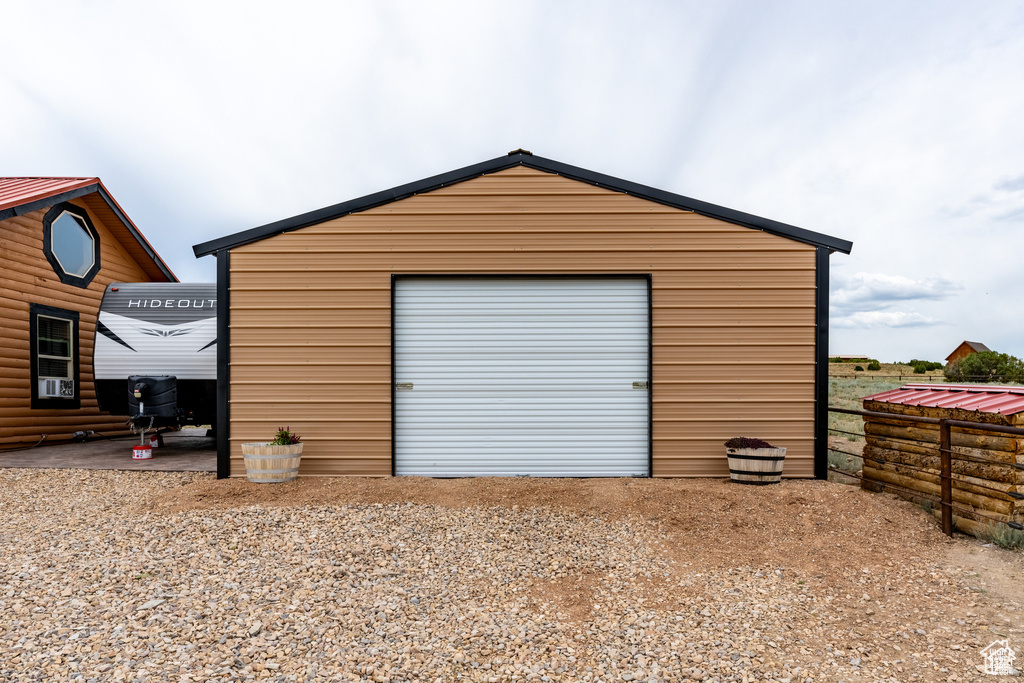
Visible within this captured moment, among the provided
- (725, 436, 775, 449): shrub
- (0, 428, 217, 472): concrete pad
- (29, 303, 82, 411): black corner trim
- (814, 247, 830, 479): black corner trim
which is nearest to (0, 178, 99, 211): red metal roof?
(29, 303, 82, 411): black corner trim

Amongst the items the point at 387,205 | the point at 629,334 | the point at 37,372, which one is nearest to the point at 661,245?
the point at 629,334

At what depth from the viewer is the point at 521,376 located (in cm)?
715

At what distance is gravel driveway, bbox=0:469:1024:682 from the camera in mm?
3246

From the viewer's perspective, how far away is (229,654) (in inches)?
127

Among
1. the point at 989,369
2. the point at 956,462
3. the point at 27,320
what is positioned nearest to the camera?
the point at 956,462

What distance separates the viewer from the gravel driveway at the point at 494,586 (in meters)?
3.25

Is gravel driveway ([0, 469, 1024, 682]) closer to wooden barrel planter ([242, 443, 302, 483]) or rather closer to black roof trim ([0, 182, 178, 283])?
wooden barrel planter ([242, 443, 302, 483])

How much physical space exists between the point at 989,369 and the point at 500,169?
33993 millimetres

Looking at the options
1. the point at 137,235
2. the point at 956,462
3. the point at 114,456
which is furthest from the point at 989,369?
the point at 137,235

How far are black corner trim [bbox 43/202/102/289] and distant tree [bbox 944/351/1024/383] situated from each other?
36451 millimetres

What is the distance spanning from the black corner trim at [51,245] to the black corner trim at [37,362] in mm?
662

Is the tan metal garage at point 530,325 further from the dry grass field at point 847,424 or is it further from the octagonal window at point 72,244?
the octagonal window at point 72,244

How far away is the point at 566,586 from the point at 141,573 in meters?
3.29

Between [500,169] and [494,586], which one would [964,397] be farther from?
[500,169]
